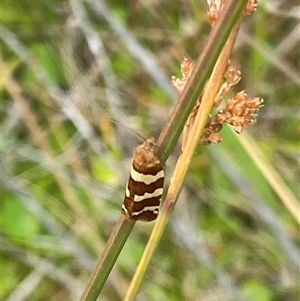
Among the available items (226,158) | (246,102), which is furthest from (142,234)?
(246,102)

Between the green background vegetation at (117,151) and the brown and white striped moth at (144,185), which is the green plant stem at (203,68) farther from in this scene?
the green background vegetation at (117,151)

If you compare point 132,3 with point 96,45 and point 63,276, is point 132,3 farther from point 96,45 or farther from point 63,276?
point 63,276

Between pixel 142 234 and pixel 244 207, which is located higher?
pixel 244 207

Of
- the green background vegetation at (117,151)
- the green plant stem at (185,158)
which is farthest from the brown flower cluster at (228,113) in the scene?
the green background vegetation at (117,151)

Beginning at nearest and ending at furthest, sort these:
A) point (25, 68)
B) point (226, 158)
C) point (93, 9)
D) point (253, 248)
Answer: point (226, 158), point (253, 248), point (93, 9), point (25, 68)

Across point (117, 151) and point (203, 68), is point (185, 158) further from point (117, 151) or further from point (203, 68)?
point (117, 151)

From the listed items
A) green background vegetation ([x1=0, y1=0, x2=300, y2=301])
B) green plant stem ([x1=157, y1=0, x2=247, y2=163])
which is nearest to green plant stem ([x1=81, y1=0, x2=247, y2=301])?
green plant stem ([x1=157, y1=0, x2=247, y2=163])

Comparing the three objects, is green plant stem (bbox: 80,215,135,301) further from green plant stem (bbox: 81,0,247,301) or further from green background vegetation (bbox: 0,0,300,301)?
green background vegetation (bbox: 0,0,300,301)
